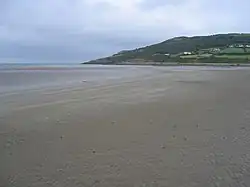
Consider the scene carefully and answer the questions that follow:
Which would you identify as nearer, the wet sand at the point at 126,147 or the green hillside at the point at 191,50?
the wet sand at the point at 126,147

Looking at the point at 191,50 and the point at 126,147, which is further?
the point at 191,50

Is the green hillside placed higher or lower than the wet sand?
lower

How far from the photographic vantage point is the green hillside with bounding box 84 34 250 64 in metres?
116

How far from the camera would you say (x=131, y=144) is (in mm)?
8148

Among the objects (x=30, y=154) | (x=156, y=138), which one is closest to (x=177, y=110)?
(x=156, y=138)

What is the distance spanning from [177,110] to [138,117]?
1.98 metres

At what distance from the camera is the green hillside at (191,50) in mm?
116062

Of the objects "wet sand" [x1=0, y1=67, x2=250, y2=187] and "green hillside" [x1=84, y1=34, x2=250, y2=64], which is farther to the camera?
"green hillside" [x1=84, y1=34, x2=250, y2=64]

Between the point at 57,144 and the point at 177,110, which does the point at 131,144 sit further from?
Answer: the point at 177,110

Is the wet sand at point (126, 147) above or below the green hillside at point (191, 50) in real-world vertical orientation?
above

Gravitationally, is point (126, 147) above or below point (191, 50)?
above

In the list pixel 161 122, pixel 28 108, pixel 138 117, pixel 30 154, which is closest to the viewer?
pixel 30 154

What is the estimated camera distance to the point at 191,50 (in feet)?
493

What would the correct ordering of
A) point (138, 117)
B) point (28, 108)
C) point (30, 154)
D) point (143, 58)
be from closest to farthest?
point (30, 154) → point (138, 117) → point (28, 108) → point (143, 58)
